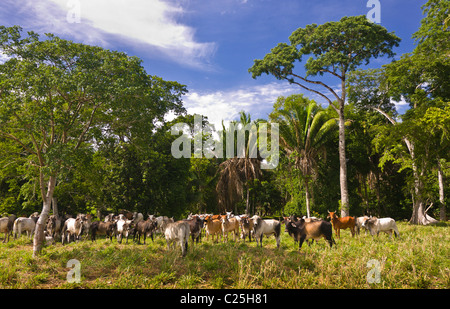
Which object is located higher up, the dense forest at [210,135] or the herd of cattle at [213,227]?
the dense forest at [210,135]

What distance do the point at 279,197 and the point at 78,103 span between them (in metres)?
28.2

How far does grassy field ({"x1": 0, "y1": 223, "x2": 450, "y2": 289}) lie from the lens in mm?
8352

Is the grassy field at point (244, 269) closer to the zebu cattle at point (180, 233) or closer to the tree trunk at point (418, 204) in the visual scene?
the zebu cattle at point (180, 233)

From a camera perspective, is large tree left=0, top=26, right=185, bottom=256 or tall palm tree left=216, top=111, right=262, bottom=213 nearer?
large tree left=0, top=26, right=185, bottom=256

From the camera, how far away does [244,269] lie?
9.27 m

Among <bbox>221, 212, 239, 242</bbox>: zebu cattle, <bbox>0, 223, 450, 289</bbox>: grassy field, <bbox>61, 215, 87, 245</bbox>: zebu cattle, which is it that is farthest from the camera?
<bbox>61, 215, 87, 245</bbox>: zebu cattle

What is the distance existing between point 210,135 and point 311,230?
83.8ft

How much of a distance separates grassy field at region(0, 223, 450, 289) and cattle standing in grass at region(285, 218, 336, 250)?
628 millimetres

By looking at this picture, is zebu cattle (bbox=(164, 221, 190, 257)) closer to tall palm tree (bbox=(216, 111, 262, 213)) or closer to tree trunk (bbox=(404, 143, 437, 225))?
tree trunk (bbox=(404, 143, 437, 225))

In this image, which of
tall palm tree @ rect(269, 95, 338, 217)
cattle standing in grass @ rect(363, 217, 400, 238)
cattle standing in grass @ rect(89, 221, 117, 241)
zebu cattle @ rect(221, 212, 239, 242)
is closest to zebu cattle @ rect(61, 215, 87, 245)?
cattle standing in grass @ rect(89, 221, 117, 241)

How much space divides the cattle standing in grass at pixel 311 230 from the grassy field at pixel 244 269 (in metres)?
0.63

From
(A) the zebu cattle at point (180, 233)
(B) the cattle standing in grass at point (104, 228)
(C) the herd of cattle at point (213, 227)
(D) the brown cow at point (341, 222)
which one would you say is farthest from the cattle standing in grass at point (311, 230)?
(B) the cattle standing in grass at point (104, 228)

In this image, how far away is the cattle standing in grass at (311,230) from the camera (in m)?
11.8
